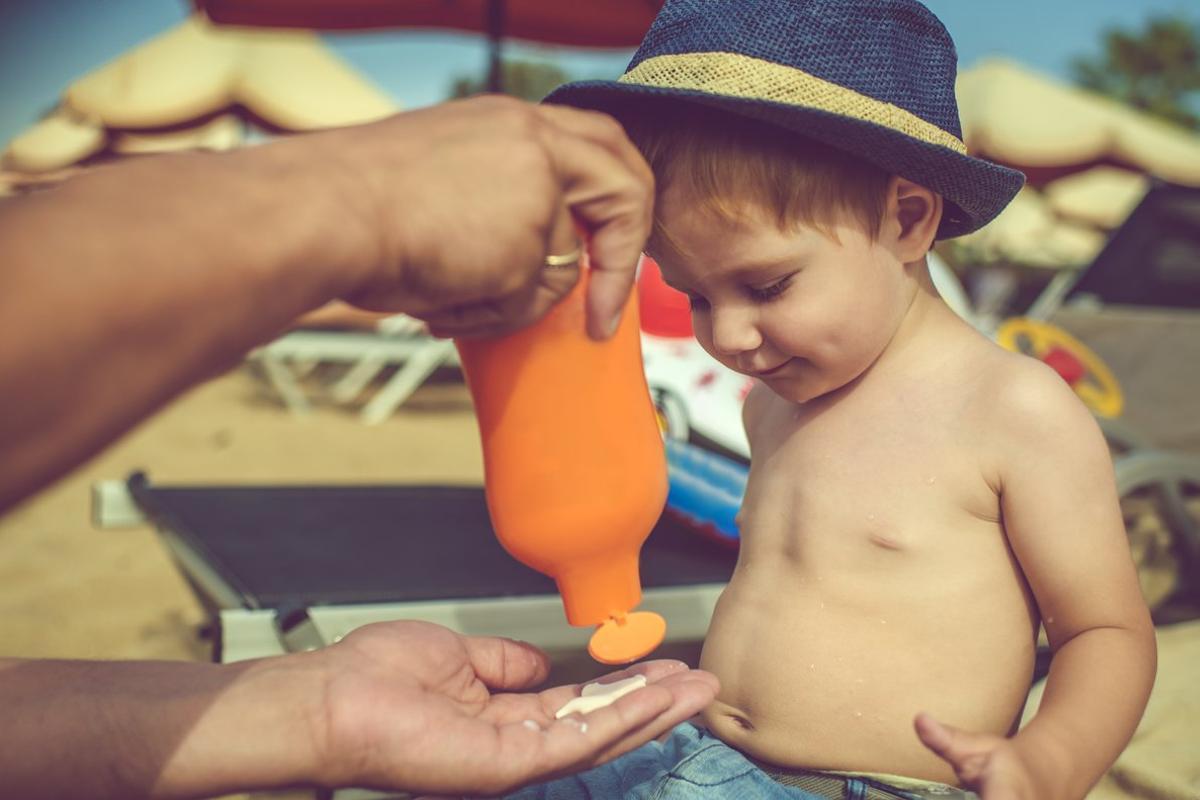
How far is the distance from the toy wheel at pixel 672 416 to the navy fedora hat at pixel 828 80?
2.13 m

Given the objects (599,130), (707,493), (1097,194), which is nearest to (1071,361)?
(707,493)

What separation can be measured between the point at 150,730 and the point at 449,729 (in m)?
0.31

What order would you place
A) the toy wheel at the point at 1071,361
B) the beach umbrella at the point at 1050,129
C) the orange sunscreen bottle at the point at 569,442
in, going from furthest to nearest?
the beach umbrella at the point at 1050,129
the toy wheel at the point at 1071,361
the orange sunscreen bottle at the point at 569,442

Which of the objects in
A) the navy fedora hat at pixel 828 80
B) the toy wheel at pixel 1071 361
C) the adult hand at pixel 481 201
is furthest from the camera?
the toy wheel at pixel 1071 361

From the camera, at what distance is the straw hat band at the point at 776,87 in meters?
1.08

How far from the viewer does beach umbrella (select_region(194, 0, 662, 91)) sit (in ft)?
17.2

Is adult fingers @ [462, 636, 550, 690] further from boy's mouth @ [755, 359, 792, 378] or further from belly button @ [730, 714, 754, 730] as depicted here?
boy's mouth @ [755, 359, 792, 378]

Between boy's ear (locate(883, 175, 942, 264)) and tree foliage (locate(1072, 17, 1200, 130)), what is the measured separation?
28788mm

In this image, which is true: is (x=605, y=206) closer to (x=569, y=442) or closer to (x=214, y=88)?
(x=569, y=442)

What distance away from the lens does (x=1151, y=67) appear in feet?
90.9

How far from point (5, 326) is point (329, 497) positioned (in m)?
2.73

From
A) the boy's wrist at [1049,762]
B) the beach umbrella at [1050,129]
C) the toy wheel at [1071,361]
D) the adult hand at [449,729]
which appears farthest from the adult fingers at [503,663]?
the beach umbrella at [1050,129]

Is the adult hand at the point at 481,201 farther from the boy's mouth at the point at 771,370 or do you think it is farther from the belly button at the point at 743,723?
the belly button at the point at 743,723

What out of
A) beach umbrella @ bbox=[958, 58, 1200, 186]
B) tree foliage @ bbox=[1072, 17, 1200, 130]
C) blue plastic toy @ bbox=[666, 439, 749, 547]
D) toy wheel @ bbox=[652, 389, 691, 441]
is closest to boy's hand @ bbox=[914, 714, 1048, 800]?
blue plastic toy @ bbox=[666, 439, 749, 547]
